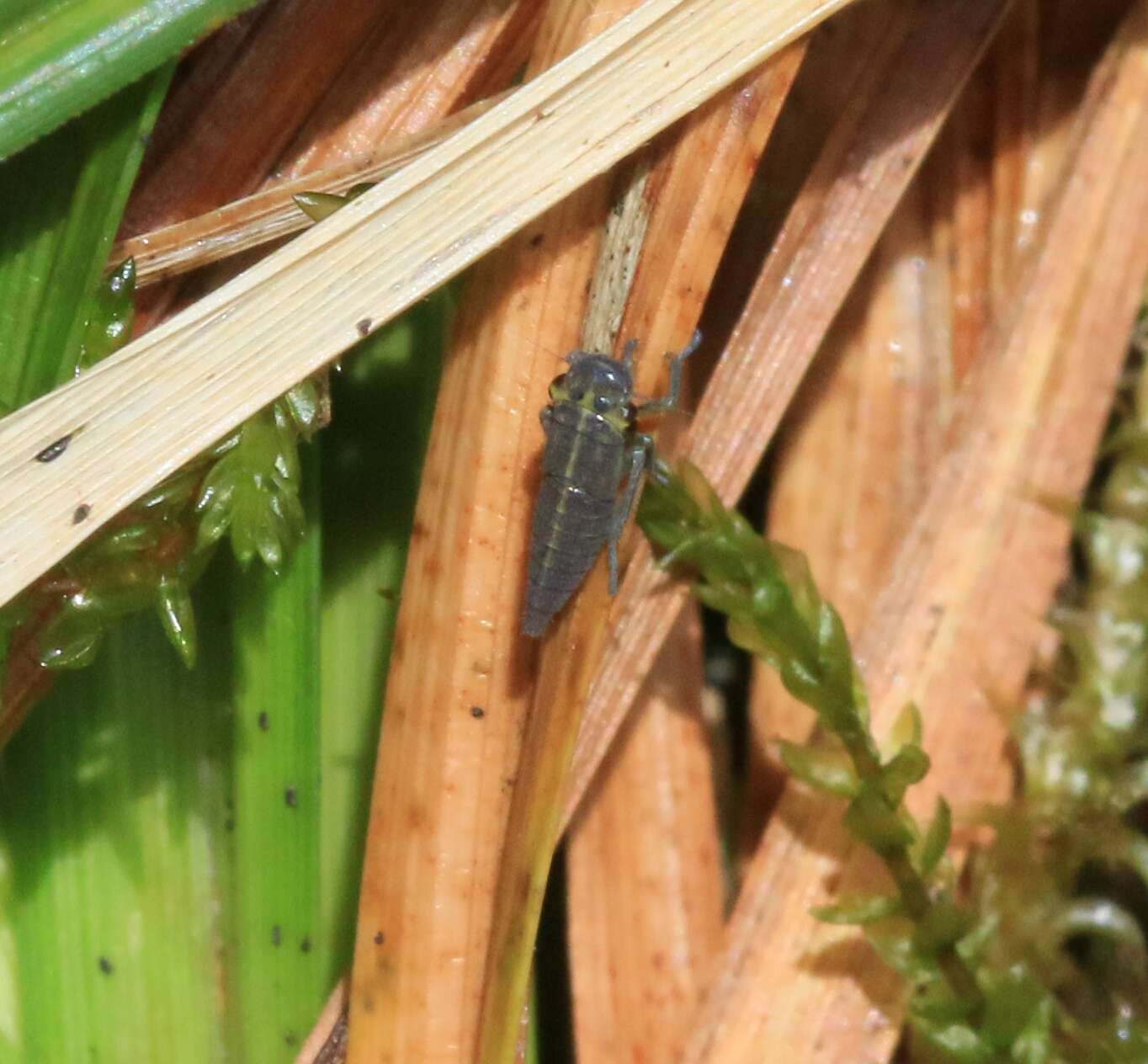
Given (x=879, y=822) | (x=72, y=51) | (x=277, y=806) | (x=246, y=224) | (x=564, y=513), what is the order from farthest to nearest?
(x=879, y=822) → (x=277, y=806) → (x=246, y=224) → (x=564, y=513) → (x=72, y=51)

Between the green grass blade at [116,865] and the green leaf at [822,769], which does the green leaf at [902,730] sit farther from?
the green grass blade at [116,865]

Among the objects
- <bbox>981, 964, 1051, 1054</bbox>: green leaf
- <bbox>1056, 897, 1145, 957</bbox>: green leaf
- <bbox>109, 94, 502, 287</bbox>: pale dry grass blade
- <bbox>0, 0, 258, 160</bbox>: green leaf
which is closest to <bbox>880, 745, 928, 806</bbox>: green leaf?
<bbox>981, 964, 1051, 1054</bbox>: green leaf

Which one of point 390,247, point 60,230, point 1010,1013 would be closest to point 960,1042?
point 1010,1013

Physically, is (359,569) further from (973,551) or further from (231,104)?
(973,551)

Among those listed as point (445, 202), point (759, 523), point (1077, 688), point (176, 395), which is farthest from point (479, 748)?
point (1077, 688)

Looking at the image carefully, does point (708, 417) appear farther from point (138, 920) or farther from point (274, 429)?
point (138, 920)

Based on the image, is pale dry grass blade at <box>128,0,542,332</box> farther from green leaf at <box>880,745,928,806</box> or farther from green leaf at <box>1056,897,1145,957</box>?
green leaf at <box>1056,897,1145,957</box>
